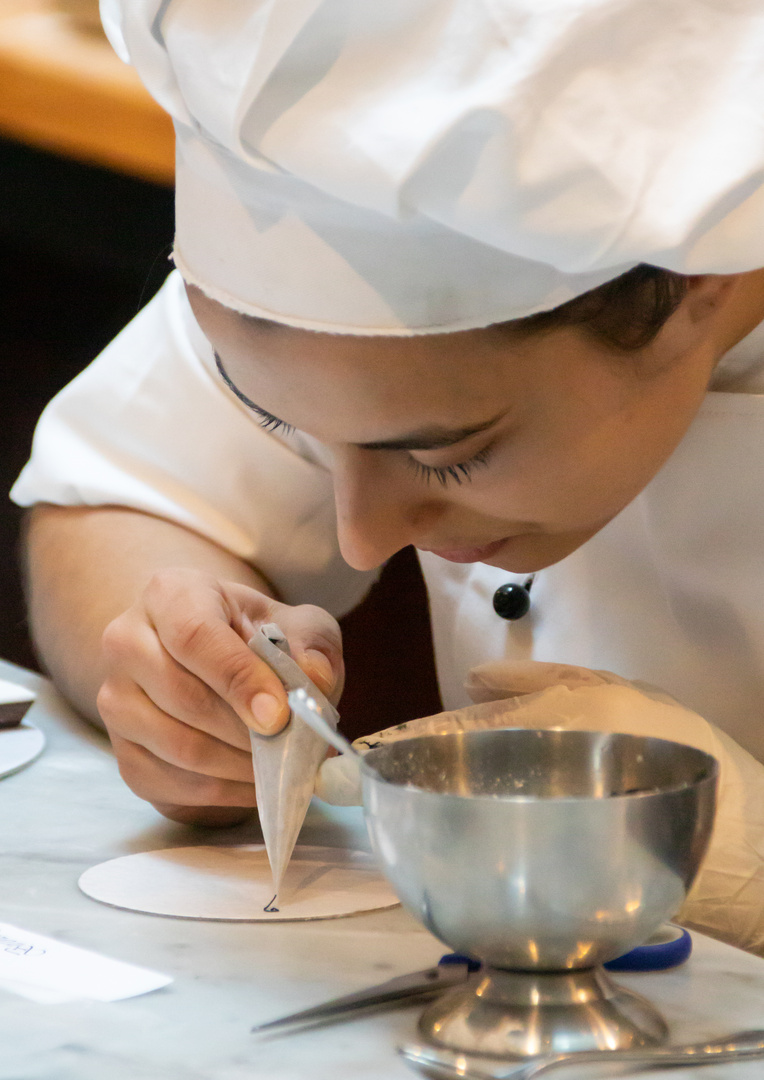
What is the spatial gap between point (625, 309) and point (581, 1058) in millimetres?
363

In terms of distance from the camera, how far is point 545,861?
1.47ft

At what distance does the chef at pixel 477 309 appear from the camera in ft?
1.76

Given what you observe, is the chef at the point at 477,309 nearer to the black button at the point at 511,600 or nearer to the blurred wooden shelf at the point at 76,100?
the black button at the point at 511,600

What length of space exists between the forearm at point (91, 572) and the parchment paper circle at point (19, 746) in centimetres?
5

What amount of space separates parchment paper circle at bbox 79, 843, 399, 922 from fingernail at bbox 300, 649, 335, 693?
0.34 feet

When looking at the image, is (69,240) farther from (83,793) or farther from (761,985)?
(761,985)

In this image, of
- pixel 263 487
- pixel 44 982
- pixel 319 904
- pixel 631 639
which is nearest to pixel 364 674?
pixel 263 487

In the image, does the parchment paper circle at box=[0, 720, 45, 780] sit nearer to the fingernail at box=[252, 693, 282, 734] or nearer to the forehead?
the fingernail at box=[252, 693, 282, 734]

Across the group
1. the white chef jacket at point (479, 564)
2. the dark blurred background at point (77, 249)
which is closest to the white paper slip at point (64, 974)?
the white chef jacket at point (479, 564)

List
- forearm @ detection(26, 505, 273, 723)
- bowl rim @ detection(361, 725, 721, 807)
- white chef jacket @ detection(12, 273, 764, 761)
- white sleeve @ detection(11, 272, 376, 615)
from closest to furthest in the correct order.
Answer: bowl rim @ detection(361, 725, 721, 807) → white chef jacket @ detection(12, 273, 764, 761) → forearm @ detection(26, 505, 273, 723) → white sleeve @ detection(11, 272, 376, 615)

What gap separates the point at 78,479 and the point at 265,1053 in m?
0.75

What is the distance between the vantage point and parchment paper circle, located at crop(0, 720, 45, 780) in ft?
2.89

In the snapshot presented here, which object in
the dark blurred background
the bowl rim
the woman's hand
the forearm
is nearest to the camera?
the bowl rim

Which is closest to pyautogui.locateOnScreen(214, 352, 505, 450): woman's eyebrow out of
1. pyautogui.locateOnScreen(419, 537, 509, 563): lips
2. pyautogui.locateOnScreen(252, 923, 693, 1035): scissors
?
pyautogui.locateOnScreen(419, 537, 509, 563): lips
